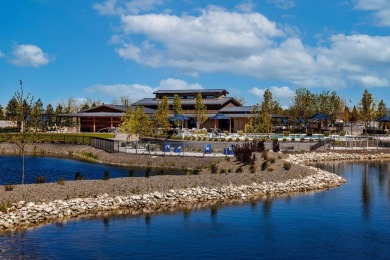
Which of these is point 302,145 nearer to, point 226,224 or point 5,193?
point 226,224

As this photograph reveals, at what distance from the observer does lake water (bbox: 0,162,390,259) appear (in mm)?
15727

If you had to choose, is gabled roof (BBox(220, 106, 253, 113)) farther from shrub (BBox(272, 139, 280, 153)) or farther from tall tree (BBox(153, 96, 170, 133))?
shrub (BBox(272, 139, 280, 153))

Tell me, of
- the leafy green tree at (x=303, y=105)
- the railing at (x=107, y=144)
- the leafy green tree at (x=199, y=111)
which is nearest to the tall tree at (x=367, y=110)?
the leafy green tree at (x=303, y=105)

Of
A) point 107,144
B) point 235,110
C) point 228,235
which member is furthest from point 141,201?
point 235,110

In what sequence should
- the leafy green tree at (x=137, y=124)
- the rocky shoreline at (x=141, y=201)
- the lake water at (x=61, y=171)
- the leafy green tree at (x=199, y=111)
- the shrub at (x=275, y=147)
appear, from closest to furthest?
the rocky shoreline at (x=141, y=201)
the lake water at (x=61, y=171)
the shrub at (x=275, y=147)
the leafy green tree at (x=137, y=124)
the leafy green tree at (x=199, y=111)

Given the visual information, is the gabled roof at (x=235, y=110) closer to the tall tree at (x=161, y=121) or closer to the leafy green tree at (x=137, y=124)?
the tall tree at (x=161, y=121)

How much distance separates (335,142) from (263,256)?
42691 millimetres

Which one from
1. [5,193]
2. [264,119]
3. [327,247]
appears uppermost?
[264,119]

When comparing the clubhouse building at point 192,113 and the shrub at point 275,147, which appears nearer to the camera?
the shrub at point 275,147

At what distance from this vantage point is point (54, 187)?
22.9 metres

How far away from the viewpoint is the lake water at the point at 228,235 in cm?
1573

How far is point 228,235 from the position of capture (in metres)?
18.1

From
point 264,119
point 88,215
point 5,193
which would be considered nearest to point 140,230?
point 88,215

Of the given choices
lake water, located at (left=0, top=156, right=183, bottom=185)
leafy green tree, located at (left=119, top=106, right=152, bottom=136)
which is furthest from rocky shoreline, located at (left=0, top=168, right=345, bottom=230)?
leafy green tree, located at (left=119, top=106, right=152, bottom=136)
